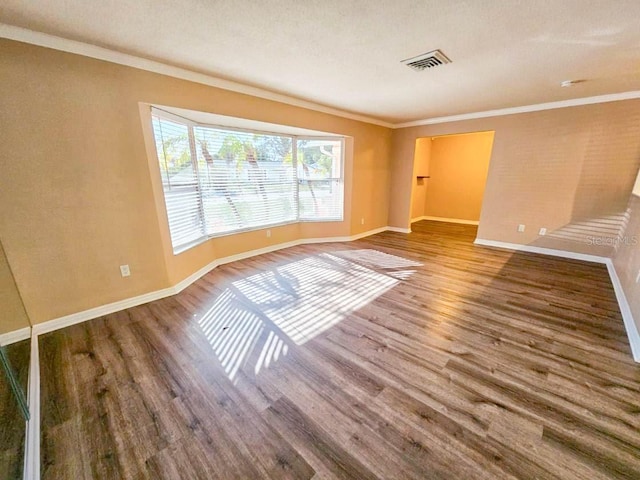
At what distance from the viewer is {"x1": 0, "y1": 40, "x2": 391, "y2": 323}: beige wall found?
191cm

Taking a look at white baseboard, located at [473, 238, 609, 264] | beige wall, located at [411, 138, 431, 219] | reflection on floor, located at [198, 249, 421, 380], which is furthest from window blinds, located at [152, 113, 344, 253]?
white baseboard, located at [473, 238, 609, 264]

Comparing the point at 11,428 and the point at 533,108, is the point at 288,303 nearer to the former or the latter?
the point at 11,428

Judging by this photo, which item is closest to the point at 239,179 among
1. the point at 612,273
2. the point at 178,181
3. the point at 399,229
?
the point at 178,181

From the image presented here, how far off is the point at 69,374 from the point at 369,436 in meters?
2.04

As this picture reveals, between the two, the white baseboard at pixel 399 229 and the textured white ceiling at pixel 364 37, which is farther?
the white baseboard at pixel 399 229

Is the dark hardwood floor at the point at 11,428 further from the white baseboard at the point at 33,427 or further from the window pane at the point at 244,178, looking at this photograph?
the window pane at the point at 244,178

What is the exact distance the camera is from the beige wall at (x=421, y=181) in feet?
21.1

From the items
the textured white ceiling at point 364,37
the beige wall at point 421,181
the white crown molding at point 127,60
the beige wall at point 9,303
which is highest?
the textured white ceiling at point 364,37

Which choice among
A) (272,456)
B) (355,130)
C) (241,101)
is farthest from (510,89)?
(272,456)

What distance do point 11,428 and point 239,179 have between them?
10.5 ft

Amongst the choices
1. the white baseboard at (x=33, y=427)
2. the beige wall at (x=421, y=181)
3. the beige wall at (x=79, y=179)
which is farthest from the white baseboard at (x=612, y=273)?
the beige wall at (x=79, y=179)

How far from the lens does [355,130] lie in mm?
4684

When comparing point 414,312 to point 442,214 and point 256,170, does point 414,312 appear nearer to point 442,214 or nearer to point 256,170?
point 256,170

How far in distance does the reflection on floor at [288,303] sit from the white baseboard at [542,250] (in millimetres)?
2040
